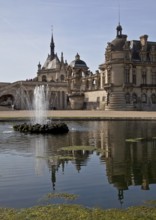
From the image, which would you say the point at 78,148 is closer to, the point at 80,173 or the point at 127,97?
the point at 80,173

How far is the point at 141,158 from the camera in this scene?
19.0m

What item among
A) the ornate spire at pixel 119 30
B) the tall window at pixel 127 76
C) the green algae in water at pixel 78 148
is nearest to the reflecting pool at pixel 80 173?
the green algae in water at pixel 78 148

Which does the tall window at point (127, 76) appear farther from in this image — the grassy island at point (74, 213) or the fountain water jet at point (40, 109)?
the grassy island at point (74, 213)

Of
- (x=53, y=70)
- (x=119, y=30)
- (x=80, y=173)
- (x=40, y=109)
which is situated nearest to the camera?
(x=80, y=173)

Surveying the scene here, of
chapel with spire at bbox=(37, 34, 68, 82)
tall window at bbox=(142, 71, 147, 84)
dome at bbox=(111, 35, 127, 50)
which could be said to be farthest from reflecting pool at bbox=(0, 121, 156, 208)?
chapel with spire at bbox=(37, 34, 68, 82)

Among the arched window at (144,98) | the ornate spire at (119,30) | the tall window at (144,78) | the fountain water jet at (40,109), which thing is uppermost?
the ornate spire at (119,30)

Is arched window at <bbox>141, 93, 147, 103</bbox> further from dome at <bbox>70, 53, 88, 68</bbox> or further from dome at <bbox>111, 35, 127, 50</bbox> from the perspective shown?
dome at <bbox>70, 53, 88, 68</bbox>

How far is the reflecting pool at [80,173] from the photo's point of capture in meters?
11.8

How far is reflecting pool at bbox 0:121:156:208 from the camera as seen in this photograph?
464 inches

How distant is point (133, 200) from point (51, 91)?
10366 cm

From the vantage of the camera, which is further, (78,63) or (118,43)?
(78,63)

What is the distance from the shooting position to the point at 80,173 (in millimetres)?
15555

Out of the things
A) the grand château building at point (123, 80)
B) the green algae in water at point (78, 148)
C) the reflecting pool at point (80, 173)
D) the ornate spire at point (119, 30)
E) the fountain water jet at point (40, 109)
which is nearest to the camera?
the reflecting pool at point (80, 173)

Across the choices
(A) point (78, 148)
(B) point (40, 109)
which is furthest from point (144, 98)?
(A) point (78, 148)
